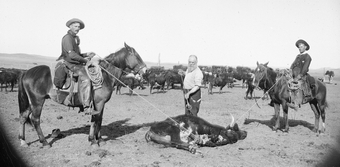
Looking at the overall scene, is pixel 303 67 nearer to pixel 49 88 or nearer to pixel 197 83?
pixel 197 83

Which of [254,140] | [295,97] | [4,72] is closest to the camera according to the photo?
[254,140]

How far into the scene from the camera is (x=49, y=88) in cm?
586

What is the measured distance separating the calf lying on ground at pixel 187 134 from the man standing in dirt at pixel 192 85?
515 millimetres

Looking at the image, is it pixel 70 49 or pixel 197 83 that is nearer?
pixel 70 49

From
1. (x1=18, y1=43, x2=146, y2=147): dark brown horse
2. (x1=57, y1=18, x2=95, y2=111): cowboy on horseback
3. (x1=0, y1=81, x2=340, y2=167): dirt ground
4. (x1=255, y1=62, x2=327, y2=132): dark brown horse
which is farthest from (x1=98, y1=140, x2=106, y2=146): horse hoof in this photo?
(x1=255, y1=62, x2=327, y2=132): dark brown horse

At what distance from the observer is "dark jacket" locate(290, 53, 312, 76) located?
7866mm

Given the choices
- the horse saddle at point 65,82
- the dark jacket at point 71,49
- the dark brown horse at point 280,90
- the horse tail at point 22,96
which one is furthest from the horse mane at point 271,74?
the horse tail at point 22,96

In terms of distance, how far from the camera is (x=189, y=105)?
6461 mm

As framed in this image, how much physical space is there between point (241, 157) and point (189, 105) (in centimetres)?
198

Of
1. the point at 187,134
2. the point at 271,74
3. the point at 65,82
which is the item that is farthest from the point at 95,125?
the point at 271,74

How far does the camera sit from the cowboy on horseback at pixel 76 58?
18.3 ft

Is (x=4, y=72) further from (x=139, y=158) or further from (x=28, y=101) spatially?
(x=139, y=158)

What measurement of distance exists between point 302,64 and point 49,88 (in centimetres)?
843

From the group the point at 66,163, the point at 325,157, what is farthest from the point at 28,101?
the point at 325,157
